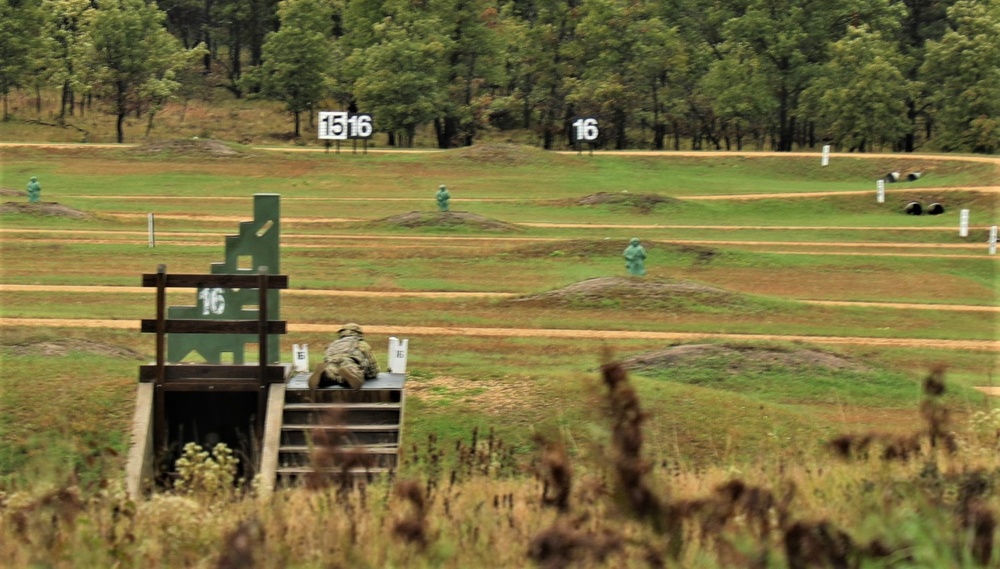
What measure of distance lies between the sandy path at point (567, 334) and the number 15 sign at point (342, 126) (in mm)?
38379

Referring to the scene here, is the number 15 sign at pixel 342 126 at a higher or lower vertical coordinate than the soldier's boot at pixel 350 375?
higher

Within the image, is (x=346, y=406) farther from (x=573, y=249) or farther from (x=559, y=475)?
(x=573, y=249)

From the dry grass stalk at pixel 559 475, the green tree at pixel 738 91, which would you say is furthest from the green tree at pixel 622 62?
the dry grass stalk at pixel 559 475

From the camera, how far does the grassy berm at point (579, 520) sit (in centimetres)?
631

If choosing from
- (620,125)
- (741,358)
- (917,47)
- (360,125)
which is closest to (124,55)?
(360,125)

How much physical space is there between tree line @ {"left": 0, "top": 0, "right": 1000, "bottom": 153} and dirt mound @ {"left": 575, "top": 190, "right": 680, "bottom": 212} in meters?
21.2

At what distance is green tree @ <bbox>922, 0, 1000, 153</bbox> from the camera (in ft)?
211

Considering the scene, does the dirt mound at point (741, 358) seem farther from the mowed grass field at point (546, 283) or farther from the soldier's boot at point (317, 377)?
the soldier's boot at point (317, 377)

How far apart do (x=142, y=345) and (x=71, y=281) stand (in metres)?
8.05

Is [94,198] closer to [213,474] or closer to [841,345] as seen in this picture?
[841,345]

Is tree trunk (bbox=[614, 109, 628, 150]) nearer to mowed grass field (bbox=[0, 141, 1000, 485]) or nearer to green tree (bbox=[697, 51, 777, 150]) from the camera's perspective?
green tree (bbox=[697, 51, 777, 150])

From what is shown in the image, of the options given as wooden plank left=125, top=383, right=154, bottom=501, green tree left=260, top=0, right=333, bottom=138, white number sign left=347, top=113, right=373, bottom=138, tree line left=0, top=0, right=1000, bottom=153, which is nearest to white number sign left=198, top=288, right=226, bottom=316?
wooden plank left=125, top=383, right=154, bottom=501

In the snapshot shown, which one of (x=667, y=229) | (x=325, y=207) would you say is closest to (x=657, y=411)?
(x=667, y=229)

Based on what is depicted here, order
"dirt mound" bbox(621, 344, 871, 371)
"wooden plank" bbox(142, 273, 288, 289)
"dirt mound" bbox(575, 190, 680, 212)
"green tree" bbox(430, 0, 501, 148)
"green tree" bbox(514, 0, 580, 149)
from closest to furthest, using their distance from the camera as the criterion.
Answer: "wooden plank" bbox(142, 273, 288, 289)
"dirt mound" bbox(621, 344, 871, 371)
"dirt mound" bbox(575, 190, 680, 212)
"green tree" bbox(430, 0, 501, 148)
"green tree" bbox(514, 0, 580, 149)
